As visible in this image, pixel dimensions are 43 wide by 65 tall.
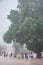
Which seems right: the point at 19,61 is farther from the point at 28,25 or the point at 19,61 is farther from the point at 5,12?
the point at 5,12

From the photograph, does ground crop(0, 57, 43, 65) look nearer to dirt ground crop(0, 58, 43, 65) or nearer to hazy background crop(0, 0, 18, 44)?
dirt ground crop(0, 58, 43, 65)

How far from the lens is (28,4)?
1.76 metres

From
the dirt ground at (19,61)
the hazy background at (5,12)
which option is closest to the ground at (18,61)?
the dirt ground at (19,61)

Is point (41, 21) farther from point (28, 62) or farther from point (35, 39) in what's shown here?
point (28, 62)

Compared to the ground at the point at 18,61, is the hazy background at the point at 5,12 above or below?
above

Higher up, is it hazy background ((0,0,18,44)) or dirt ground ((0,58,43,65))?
Answer: hazy background ((0,0,18,44))

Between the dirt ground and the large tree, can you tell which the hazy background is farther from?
the dirt ground

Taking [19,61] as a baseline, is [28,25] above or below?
above

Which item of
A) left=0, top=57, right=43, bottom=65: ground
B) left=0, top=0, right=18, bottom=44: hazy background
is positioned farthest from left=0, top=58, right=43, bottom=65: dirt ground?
left=0, top=0, right=18, bottom=44: hazy background

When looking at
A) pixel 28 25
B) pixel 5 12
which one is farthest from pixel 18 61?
pixel 5 12

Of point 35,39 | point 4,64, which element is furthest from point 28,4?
point 4,64

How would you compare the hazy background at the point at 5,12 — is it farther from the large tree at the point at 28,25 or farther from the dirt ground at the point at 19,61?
the dirt ground at the point at 19,61

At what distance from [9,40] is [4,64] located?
240mm

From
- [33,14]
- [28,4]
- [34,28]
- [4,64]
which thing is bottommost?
[4,64]
